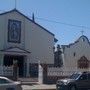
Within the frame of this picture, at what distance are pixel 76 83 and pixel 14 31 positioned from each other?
2081 cm

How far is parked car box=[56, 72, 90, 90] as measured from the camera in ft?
101

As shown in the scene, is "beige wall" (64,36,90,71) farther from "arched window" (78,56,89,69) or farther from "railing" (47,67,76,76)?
"railing" (47,67,76,76)

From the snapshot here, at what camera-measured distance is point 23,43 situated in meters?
51.2

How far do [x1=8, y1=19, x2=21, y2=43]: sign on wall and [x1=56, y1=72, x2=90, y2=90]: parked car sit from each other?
19.5 meters

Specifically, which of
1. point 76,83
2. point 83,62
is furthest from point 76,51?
point 76,83

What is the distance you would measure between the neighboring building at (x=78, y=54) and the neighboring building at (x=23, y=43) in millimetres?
3390

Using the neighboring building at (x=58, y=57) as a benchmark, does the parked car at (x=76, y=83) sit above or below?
below

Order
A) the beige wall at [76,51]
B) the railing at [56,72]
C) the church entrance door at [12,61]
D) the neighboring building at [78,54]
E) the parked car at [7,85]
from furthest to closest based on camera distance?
the beige wall at [76,51]
the neighboring building at [78,54]
the church entrance door at [12,61]
the railing at [56,72]
the parked car at [7,85]

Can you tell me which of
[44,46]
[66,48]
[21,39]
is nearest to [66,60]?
[66,48]

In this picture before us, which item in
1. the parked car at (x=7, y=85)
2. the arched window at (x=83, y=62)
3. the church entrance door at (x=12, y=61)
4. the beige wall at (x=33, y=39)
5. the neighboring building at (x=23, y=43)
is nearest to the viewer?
the parked car at (x=7, y=85)

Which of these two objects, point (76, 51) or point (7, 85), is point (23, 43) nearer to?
point (76, 51)

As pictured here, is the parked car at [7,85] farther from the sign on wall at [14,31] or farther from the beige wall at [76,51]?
the beige wall at [76,51]

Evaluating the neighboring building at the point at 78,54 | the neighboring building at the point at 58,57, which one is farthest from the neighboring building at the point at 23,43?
the neighboring building at the point at 78,54

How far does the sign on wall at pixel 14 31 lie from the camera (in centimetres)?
4997
